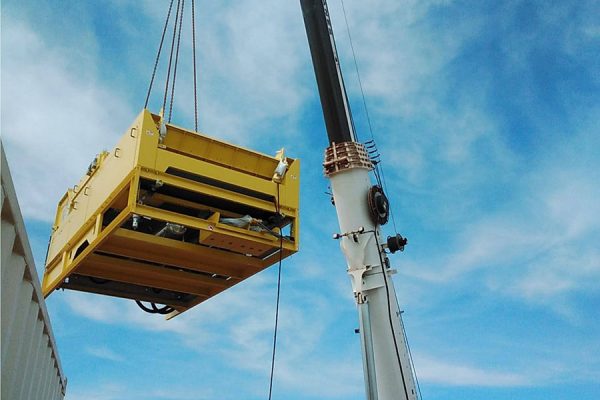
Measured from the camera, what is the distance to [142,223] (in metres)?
6.83

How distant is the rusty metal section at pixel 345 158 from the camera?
818 centimetres

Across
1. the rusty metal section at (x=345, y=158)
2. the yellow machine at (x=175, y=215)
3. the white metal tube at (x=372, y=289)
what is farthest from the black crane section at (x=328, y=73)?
the yellow machine at (x=175, y=215)

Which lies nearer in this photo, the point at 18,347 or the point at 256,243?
the point at 18,347

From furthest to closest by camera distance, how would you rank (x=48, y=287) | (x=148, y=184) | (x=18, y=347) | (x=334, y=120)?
(x=334, y=120) → (x=48, y=287) → (x=148, y=184) → (x=18, y=347)

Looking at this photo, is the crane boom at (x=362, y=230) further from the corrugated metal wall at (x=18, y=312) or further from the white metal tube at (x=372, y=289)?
the corrugated metal wall at (x=18, y=312)

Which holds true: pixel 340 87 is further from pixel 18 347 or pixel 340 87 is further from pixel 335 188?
pixel 18 347

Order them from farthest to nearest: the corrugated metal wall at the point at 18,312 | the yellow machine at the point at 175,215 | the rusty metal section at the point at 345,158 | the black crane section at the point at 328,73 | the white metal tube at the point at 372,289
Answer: the black crane section at the point at 328,73, the rusty metal section at the point at 345,158, the white metal tube at the point at 372,289, the yellow machine at the point at 175,215, the corrugated metal wall at the point at 18,312

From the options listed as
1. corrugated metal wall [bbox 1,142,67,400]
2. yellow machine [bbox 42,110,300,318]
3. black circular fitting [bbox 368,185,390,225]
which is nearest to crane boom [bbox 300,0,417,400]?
black circular fitting [bbox 368,185,390,225]

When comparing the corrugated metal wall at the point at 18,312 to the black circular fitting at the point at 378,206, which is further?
the black circular fitting at the point at 378,206

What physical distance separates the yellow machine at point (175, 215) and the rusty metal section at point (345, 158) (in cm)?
117

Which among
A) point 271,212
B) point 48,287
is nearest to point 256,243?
point 271,212

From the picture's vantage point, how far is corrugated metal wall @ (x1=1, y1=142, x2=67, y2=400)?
3.43m

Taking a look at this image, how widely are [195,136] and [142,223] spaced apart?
4.07 feet

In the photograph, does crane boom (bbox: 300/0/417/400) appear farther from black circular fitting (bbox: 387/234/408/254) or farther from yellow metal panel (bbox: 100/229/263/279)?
yellow metal panel (bbox: 100/229/263/279)
